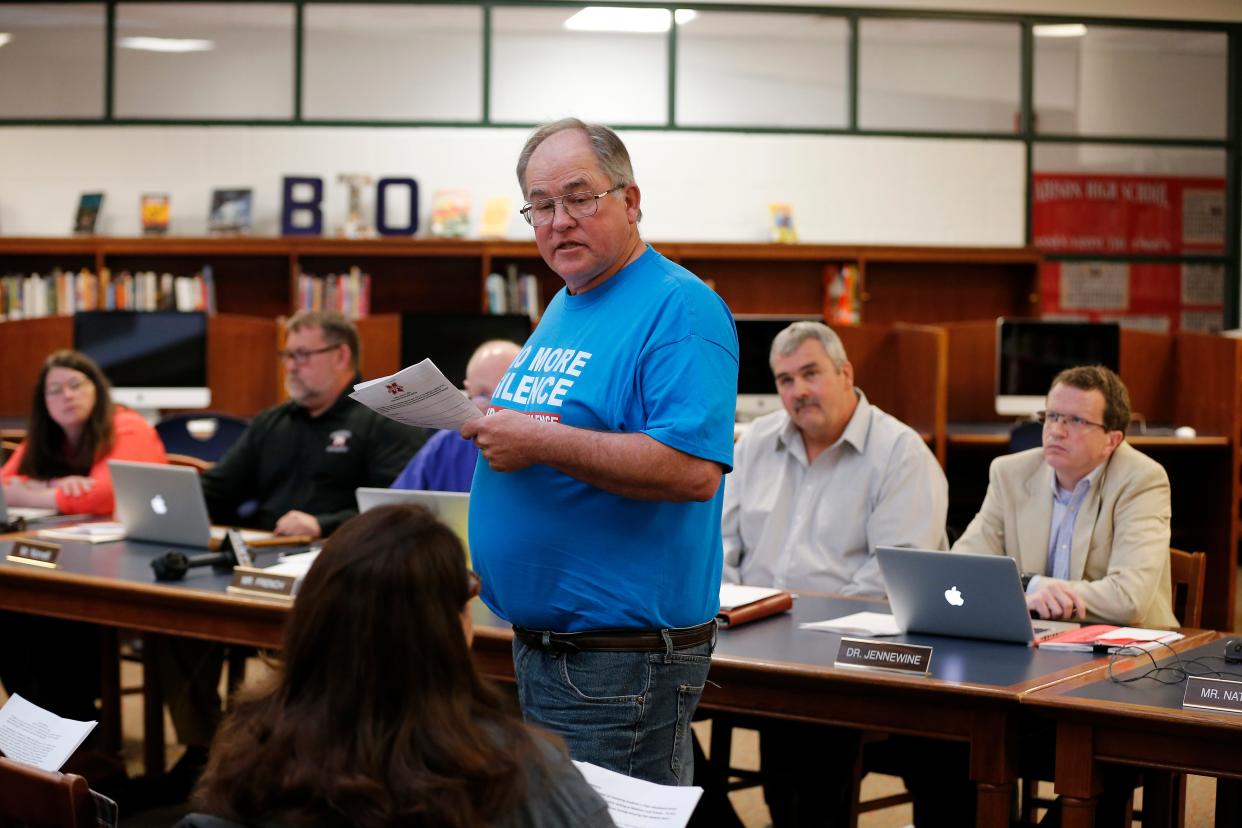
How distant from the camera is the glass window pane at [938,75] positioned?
8406 mm

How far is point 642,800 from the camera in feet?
5.46

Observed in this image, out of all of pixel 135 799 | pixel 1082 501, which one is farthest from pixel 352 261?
pixel 1082 501

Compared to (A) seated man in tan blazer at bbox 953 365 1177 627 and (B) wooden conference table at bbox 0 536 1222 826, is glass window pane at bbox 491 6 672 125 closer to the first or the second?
(A) seated man in tan blazer at bbox 953 365 1177 627

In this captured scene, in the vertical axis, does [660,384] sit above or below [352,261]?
below

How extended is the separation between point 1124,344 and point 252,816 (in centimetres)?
637

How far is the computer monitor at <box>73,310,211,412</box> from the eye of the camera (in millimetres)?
6781

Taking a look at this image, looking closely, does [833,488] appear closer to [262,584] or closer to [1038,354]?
[262,584]

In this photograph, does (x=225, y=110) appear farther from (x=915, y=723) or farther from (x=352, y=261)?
(x=915, y=723)

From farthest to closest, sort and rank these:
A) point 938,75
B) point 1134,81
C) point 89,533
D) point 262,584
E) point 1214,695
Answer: point 1134,81, point 938,75, point 89,533, point 262,584, point 1214,695

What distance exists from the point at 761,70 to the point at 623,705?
22.8 feet

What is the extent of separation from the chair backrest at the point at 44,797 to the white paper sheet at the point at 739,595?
1497 millimetres

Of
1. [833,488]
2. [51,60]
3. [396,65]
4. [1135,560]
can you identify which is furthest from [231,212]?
[1135,560]

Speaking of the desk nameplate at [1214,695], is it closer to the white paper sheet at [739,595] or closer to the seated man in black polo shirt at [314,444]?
the white paper sheet at [739,595]

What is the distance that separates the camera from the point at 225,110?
8.18 meters
